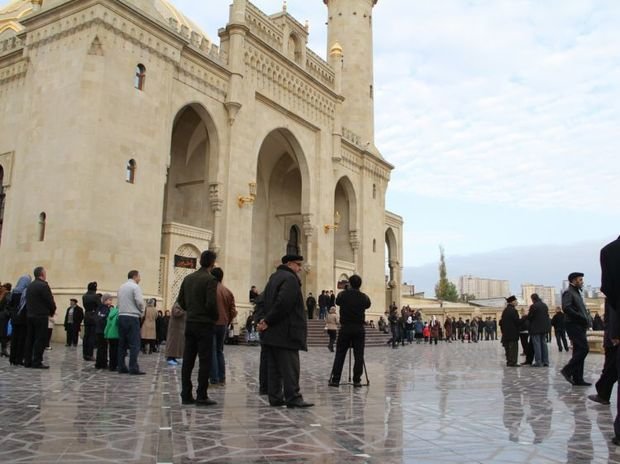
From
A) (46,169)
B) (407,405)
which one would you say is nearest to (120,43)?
(46,169)

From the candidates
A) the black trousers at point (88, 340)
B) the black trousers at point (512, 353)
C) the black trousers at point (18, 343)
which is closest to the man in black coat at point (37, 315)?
the black trousers at point (18, 343)

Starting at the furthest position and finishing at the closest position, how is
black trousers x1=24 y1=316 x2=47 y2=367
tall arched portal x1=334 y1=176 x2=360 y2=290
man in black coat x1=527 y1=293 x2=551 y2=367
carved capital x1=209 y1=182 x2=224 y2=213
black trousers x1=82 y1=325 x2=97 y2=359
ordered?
1. tall arched portal x1=334 y1=176 x2=360 y2=290
2. carved capital x1=209 y1=182 x2=224 y2=213
3. man in black coat x1=527 y1=293 x2=551 y2=367
4. black trousers x1=82 y1=325 x2=97 y2=359
5. black trousers x1=24 y1=316 x2=47 y2=367

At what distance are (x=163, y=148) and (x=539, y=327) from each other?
12234 mm

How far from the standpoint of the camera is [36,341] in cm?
927

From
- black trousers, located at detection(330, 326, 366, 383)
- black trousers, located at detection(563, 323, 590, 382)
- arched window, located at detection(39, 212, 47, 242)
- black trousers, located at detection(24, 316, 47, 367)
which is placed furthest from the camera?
arched window, located at detection(39, 212, 47, 242)

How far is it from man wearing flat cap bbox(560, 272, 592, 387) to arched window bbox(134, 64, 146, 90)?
45.2ft

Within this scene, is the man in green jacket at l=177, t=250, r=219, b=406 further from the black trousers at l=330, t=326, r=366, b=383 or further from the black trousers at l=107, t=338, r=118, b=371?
the black trousers at l=107, t=338, r=118, b=371

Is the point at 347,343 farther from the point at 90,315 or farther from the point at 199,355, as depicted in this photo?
the point at 90,315

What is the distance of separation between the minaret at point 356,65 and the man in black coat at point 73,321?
69.2 feet

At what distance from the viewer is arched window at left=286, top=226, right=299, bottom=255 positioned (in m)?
29.7

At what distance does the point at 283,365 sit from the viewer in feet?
19.7

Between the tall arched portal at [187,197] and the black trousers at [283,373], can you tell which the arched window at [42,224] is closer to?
the tall arched portal at [187,197]

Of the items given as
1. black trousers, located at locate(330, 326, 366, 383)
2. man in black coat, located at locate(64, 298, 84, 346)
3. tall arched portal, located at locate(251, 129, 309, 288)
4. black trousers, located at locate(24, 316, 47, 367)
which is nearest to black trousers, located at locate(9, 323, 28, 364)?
black trousers, located at locate(24, 316, 47, 367)

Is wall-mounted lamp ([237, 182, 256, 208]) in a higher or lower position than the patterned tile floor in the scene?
higher
